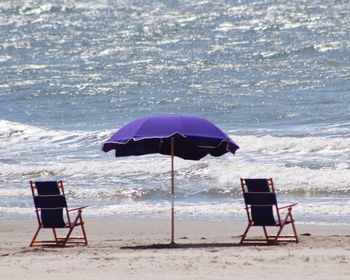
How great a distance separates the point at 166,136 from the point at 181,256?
1405 millimetres

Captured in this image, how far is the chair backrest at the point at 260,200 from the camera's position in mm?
11172

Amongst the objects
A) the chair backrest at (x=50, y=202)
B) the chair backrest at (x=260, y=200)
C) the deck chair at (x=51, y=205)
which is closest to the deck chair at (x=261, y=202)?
the chair backrest at (x=260, y=200)

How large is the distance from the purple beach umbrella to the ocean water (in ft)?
8.77

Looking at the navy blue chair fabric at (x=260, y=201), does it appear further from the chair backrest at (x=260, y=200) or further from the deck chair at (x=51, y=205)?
the deck chair at (x=51, y=205)

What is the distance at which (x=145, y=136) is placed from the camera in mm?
11047

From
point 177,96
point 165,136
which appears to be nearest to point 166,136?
point 165,136

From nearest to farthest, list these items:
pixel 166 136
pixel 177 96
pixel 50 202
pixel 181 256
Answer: pixel 181 256
pixel 166 136
pixel 50 202
pixel 177 96

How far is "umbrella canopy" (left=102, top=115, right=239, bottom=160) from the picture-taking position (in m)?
11.1

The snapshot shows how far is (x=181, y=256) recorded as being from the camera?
10.1 m

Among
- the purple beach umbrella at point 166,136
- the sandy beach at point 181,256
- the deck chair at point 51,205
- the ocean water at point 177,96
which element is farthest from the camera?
the ocean water at point 177,96

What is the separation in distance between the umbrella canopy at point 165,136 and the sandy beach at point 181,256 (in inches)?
38.9

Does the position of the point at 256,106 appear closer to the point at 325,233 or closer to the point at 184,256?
the point at 325,233

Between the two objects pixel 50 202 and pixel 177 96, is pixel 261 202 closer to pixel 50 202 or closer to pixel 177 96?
pixel 50 202

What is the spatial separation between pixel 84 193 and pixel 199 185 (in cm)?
173
